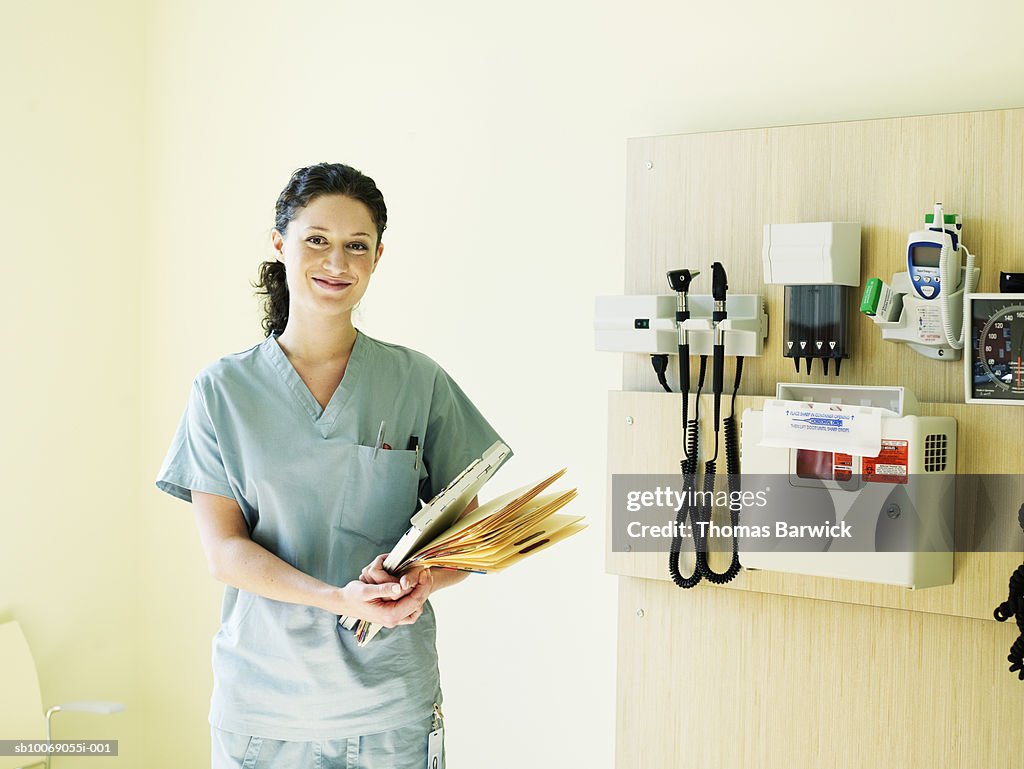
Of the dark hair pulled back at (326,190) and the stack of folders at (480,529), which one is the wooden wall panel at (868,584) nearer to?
the stack of folders at (480,529)

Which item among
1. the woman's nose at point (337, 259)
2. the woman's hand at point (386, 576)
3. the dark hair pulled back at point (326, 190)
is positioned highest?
the dark hair pulled back at point (326, 190)

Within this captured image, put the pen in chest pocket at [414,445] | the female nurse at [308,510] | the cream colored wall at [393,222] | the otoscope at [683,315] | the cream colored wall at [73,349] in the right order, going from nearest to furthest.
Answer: the female nurse at [308,510]
the pen in chest pocket at [414,445]
the otoscope at [683,315]
the cream colored wall at [393,222]
the cream colored wall at [73,349]

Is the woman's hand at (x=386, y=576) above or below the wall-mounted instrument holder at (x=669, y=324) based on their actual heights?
below

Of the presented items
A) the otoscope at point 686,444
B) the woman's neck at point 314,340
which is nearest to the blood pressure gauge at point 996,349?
the otoscope at point 686,444

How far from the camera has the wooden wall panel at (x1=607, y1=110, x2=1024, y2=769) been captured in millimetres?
1668

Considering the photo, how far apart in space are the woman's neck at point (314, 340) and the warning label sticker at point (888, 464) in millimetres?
909

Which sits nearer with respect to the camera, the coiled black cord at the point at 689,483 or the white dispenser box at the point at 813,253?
the white dispenser box at the point at 813,253

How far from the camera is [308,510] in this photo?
1546 mm

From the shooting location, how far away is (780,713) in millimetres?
1851

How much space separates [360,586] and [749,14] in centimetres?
134

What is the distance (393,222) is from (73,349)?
3.31 feet

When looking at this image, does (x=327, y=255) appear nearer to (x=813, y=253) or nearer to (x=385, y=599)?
(x=385, y=599)

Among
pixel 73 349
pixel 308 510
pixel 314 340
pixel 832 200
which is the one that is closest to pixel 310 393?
pixel 314 340

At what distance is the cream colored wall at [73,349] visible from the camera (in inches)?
99.7
